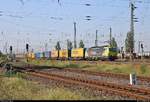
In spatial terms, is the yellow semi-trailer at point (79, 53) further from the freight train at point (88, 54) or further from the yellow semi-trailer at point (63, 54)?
the yellow semi-trailer at point (63, 54)

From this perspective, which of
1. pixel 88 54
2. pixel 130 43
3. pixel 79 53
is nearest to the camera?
pixel 88 54

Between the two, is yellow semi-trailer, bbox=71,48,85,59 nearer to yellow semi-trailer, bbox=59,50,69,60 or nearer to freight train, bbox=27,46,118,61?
freight train, bbox=27,46,118,61

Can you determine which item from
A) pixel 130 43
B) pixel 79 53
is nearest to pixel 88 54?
pixel 79 53

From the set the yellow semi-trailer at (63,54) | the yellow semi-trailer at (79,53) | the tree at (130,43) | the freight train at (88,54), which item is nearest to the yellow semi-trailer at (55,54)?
the freight train at (88,54)

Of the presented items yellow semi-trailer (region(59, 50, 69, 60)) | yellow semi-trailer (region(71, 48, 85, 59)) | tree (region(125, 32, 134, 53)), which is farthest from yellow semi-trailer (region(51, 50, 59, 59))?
tree (region(125, 32, 134, 53))

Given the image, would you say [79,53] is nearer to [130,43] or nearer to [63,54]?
[63,54]

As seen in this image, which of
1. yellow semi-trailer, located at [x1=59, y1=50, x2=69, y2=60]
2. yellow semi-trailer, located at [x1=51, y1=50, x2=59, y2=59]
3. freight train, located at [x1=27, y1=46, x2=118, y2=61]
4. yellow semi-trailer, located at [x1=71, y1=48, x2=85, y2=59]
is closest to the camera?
freight train, located at [x1=27, y1=46, x2=118, y2=61]

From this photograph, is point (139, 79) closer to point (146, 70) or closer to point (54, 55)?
point (146, 70)

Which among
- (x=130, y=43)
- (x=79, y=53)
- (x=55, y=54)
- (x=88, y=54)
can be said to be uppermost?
(x=130, y=43)

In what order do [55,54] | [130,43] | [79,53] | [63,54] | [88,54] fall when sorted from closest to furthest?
[88,54]
[79,53]
[130,43]
[63,54]
[55,54]

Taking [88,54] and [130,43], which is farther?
[130,43]

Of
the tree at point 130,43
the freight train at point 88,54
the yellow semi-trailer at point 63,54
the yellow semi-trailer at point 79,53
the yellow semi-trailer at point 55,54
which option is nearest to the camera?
the tree at point 130,43

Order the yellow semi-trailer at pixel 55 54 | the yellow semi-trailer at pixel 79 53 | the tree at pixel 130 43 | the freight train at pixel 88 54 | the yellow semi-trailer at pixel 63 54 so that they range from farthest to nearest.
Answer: the yellow semi-trailer at pixel 55 54, the yellow semi-trailer at pixel 63 54, the yellow semi-trailer at pixel 79 53, the freight train at pixel 88 54, the tree at pixel 130 43

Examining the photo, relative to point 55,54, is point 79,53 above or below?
above
